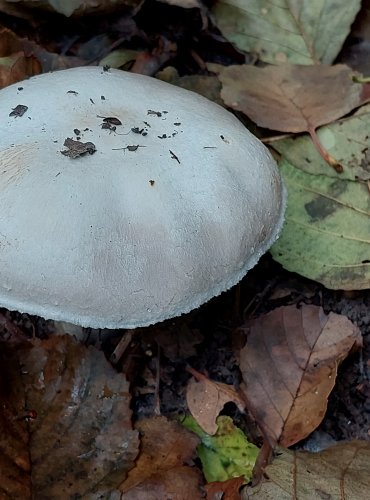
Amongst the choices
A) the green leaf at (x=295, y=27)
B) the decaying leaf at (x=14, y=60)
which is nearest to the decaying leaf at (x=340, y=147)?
the green leaf at (x=295, y=27)

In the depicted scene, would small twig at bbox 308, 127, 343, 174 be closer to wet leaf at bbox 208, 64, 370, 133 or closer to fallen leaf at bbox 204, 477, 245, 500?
wet leaf at bbox 208, 64, 370, 133

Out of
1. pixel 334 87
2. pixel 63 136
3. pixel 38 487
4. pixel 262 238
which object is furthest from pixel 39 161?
pixel 334 87

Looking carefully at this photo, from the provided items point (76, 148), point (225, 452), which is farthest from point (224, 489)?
point (76, 148)

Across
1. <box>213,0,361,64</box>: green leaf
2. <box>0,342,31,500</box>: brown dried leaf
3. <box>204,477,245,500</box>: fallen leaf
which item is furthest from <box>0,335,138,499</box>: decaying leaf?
<box>213,0,361,64</box>: green leaf

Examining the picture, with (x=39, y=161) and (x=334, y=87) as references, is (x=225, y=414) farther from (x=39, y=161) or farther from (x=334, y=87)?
(x=334, y=87)

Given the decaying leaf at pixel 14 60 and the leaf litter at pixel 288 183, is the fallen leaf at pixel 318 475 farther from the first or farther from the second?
the decaying leaf at pixel 14 60

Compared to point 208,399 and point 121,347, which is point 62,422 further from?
point 208,399
